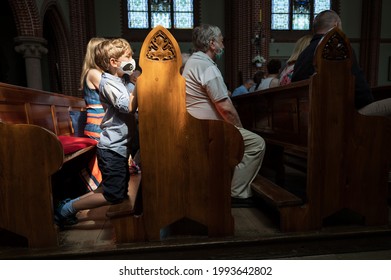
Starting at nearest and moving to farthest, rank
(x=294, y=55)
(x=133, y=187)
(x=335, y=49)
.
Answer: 1. (x=335, y=49)
2. (x=133, y=187)
3. (x=294, y=55)

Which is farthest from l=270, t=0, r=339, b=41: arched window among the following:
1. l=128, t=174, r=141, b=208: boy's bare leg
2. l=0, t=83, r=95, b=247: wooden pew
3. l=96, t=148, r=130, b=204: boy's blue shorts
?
l=0, t=83, r=95, b=247: wooden pew

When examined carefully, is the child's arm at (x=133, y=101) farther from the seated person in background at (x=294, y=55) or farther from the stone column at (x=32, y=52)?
the stone column at (x=32, y=52)

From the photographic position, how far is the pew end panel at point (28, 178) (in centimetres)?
159

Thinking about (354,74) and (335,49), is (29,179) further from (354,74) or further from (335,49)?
(354,74)

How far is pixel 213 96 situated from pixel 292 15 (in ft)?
41.0

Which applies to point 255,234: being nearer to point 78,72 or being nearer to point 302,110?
point 302,110

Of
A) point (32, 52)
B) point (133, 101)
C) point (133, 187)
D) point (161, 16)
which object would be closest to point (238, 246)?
point (133, 187)

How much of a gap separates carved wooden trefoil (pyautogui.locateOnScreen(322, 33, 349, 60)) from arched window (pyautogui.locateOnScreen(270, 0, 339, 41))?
39.3 feet

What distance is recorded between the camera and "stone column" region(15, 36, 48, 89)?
7215 millimetres

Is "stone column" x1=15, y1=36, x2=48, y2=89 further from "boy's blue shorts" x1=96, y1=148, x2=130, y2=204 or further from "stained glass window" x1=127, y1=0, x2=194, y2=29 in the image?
"boy's blue shorts" x1=96, y1=148, x2=130, y2=204

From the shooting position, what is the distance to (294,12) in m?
12.7

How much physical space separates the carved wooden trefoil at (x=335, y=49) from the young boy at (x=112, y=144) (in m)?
1.25

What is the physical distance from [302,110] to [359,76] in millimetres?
481

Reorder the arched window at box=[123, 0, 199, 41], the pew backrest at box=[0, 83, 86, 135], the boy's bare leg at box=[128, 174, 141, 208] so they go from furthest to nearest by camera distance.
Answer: the arched window at box=[123, 0, 199, 41] → the pew backrest at box=[0, 83, 86, 135] → the boy's bare leg at box=[128, 174, 141, 208]
